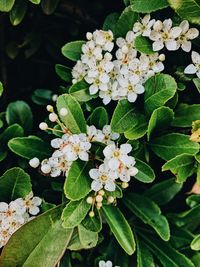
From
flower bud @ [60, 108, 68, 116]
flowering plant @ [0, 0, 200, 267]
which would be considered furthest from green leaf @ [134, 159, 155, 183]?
flower bud @ [60, 108, 68, 116]

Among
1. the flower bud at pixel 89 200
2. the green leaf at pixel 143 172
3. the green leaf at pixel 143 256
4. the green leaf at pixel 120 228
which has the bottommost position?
the green leaf at pixel 143 256

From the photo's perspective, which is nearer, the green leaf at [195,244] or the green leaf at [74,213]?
the green leaf at [74,213]

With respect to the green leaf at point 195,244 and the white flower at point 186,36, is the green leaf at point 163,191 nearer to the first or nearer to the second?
the green leaf at point 195,244

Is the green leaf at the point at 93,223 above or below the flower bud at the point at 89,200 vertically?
below

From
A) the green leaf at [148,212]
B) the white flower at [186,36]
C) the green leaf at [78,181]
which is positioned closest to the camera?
the green leaf at [78,181]

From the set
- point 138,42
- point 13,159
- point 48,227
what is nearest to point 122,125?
point 138,42

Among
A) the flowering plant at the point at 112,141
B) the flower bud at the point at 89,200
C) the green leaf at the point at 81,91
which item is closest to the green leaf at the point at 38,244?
the flowering plant at the point at 112,141

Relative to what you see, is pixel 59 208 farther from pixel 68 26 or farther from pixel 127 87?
pixel 68 26

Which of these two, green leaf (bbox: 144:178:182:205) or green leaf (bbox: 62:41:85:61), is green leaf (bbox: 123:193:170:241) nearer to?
green leaf (bbox: 144:178:182:205)
